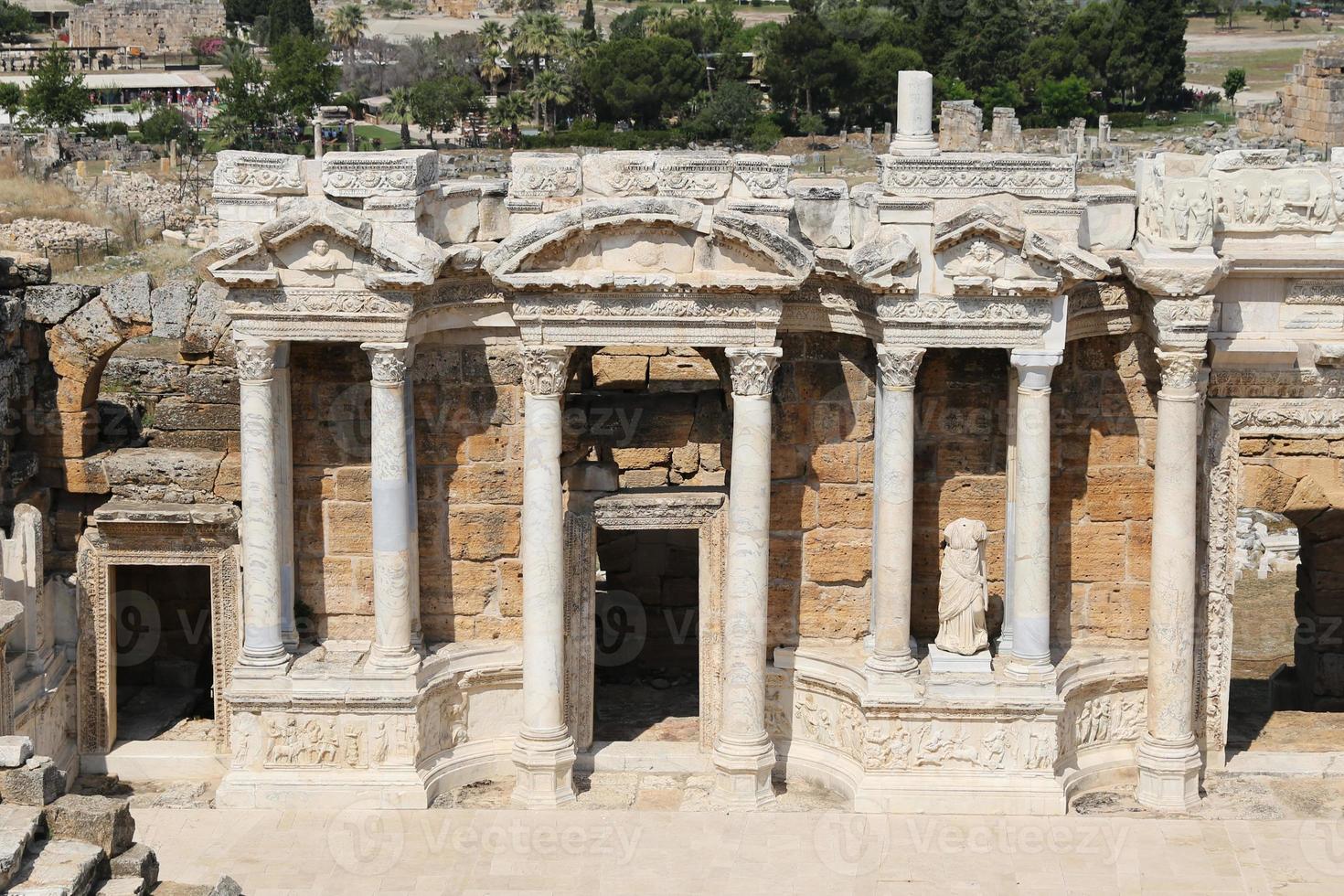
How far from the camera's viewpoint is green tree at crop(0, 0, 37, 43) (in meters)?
103

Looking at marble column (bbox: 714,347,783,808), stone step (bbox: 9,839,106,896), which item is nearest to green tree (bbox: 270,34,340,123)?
marble column (bbox: 714,347,783,808)

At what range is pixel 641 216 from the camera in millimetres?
17297

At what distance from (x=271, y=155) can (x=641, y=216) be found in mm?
3158

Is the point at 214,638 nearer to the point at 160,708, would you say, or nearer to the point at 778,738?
the point at 160,708

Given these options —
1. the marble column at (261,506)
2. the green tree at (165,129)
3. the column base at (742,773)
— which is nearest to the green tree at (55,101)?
the green tree at (165,129)

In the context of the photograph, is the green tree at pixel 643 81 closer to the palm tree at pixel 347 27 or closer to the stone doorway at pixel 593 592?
Result: the palm tree at pixel 347 27

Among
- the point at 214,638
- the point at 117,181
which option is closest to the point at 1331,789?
the point at 214,638

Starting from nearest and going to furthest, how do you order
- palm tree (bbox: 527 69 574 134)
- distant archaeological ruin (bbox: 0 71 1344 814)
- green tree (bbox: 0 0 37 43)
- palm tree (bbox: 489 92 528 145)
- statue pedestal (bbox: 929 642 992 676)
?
distant archaeological ruin (bbox: 0 71 1344 814) < statue pedestal (bbox: 929 642 992 676) < palm tree (bbox: 527 69 574 134) < palm tree (bbox: 489 92 528 145) < green tree (bbox: 0 0 37 43)

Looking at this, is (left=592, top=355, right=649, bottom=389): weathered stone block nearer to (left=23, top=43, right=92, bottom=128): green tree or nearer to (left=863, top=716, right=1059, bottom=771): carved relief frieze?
(left=863, top=716, right=1059, bottom=771): carved relief frieze

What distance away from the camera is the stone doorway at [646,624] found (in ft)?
69.3

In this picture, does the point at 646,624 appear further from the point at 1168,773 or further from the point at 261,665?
the point at 1168,773

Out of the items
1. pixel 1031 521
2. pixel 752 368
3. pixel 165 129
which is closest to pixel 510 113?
pixel 165 129

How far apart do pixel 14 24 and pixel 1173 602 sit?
310 ft

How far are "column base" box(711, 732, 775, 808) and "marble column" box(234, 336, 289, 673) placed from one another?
379 centimetres
